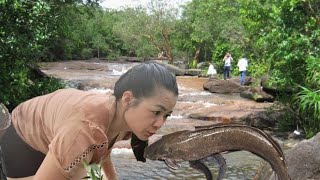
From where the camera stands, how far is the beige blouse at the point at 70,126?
185cm

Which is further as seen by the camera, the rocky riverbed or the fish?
the rocky riverbed

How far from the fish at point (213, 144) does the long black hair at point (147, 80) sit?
0.30 meters

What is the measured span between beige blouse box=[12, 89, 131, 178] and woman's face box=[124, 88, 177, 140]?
9 cm

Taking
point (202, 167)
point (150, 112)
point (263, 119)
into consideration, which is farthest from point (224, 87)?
point (150, 112)

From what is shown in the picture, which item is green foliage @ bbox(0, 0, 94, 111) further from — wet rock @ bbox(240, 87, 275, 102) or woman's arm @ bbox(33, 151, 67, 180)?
wet rock @ bbox(240, 87, 275, 102)

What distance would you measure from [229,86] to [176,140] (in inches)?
772

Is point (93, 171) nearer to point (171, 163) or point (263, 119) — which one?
point (171, 163)

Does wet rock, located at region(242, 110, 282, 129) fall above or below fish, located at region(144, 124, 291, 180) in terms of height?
below

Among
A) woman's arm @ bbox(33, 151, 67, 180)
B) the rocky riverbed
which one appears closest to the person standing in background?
the rocky riverbed

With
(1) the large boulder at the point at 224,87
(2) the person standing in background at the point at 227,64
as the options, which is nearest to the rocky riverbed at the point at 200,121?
(1) the large boulder at the point at 224,87

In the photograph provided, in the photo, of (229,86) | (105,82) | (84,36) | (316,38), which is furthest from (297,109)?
(84,36)

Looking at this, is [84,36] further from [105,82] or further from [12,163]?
[12,163]

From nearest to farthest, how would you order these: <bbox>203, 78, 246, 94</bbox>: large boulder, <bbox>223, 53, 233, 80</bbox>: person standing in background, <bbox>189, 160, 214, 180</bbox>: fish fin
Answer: <bbox>189, 160, 214, 180</bbox>: fish fin → <bbox>203, 78, 246, 94</bbox>: large boulder → <bbox>223, 53, 233, 80</bbox>: person standing in background

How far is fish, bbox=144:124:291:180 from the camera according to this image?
2195 millimetres
